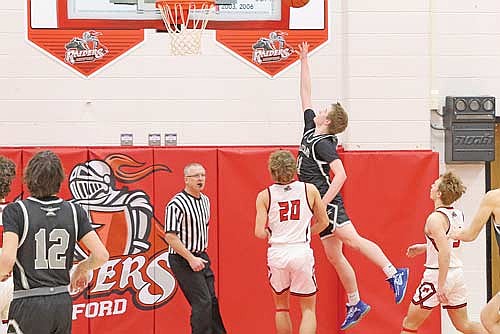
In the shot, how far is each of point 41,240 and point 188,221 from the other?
106 inches

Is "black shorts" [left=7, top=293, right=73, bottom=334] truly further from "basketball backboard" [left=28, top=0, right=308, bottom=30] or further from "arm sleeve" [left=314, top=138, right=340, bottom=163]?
"basketball backboard" [left=28, top=0, right=308, bottom=30]

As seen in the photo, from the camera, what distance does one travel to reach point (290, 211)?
25.9 ft

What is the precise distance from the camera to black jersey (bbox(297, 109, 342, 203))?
859cm

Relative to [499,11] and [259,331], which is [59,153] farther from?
[499,11]

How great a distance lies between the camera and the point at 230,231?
379 inches

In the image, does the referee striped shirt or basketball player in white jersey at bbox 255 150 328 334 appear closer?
basketball player in white jersey at bbox 255 150 328 334

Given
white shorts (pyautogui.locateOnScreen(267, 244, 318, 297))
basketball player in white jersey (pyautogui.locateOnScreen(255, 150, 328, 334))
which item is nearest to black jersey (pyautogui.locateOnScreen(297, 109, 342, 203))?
basketball player in white jersey (pyautogui.locateOnScreen(255, 150, 328, 334))

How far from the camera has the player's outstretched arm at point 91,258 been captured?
18.7 ft

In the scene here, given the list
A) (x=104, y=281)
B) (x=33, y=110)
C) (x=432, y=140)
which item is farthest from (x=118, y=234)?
(x=432, y=140)

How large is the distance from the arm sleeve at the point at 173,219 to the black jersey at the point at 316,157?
4.38 ft

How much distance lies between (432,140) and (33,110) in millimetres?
4295

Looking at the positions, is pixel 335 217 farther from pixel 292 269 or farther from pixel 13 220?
pixel 13 220

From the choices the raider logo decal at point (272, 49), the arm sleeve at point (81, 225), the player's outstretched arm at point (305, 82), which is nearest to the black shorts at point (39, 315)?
the arm sleeve at point (81, 225)

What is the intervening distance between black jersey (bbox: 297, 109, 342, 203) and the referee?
1.05 m
